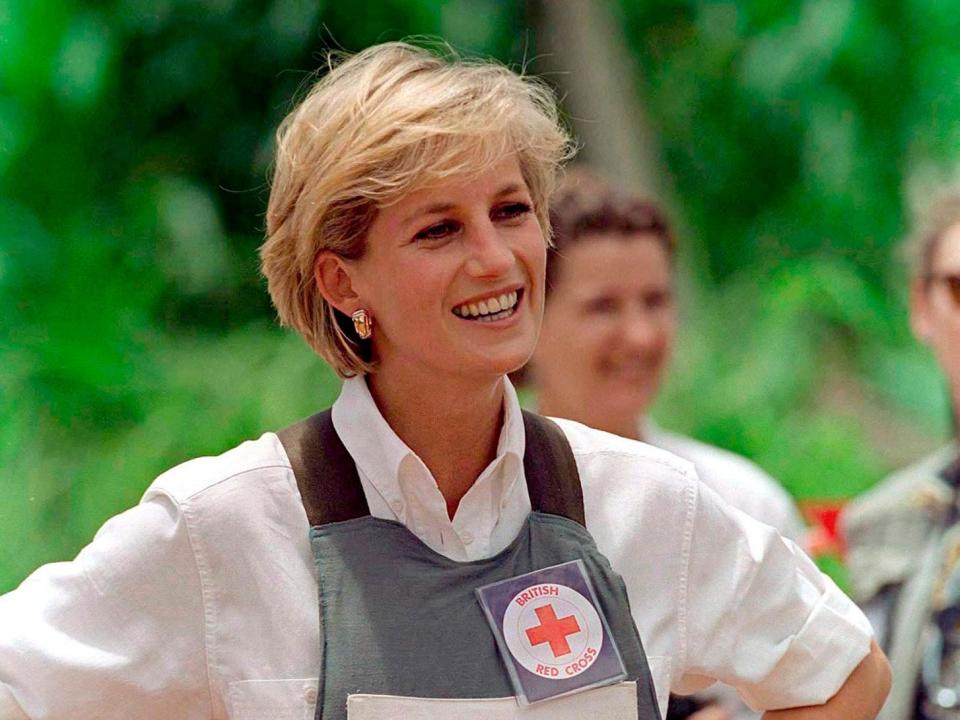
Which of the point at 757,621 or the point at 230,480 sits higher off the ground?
the point at 230,480

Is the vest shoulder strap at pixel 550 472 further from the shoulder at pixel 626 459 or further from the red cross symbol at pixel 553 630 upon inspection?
the red cross symbol at pixel 553 630

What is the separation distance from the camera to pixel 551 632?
1780 millimetres

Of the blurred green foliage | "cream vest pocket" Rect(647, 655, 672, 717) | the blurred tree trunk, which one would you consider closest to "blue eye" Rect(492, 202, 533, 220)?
"cream vest pocket" Rect(647, 655, 672, 717)

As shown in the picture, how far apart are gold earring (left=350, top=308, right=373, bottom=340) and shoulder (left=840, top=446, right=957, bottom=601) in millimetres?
1838

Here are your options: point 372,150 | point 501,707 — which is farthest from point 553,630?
point 372,150

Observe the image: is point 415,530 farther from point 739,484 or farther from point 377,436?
point 739,484

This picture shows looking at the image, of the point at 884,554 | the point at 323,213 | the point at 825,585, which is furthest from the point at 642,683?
the point at 884,554

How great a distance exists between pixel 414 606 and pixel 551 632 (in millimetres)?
159

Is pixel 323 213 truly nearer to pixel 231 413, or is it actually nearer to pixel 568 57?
pixel 231 413

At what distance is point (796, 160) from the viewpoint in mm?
3877

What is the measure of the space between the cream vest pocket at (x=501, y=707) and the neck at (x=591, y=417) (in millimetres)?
1250

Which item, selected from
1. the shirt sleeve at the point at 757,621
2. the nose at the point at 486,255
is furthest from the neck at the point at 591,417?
the nose at the point at 486,255

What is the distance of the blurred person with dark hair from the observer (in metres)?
3.02

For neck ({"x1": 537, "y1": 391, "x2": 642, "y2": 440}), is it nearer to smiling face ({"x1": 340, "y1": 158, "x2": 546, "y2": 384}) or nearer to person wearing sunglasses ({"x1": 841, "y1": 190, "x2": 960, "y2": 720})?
person wearing sunglasses ({"x1": 841, "y1": 190, "x2": 960, "y2": 720})
